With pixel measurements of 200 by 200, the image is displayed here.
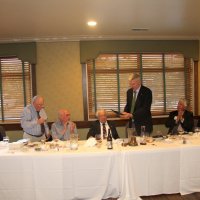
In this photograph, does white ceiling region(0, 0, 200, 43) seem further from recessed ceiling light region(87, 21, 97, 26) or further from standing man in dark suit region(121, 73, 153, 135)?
standing man in dark suit region(121, 73, 153, 135)

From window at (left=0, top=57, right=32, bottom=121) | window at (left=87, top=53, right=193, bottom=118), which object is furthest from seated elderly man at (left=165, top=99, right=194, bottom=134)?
window at (left=0, top=57, right=32, bottom=121)

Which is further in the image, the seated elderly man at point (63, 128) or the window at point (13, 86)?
the window at point (13, 86)

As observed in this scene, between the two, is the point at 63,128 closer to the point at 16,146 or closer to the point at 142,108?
the point at 16,146

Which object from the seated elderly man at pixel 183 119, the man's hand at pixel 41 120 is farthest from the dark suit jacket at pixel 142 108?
the man's hand at pixel 41 120

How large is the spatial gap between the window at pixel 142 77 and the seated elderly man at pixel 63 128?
51.3 inches

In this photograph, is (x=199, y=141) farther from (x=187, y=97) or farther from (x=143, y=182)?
(x=187, y=97)

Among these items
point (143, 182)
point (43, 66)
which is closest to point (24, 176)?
point (143, 182)

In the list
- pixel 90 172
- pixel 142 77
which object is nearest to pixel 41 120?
pixel 90 172

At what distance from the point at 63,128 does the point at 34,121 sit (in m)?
0.48

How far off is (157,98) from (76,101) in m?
1.68

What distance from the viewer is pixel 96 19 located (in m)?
3.65

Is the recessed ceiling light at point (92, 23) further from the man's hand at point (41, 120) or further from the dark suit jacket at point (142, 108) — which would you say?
the man's hand at point (41, 120)

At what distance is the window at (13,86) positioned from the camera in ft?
16.8

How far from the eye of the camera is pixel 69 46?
504 cm
